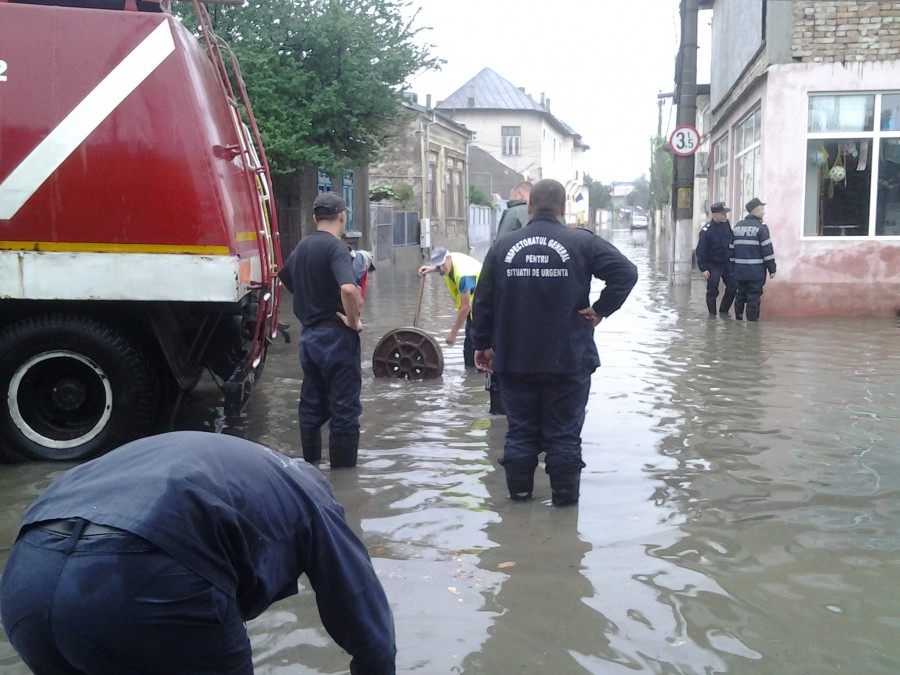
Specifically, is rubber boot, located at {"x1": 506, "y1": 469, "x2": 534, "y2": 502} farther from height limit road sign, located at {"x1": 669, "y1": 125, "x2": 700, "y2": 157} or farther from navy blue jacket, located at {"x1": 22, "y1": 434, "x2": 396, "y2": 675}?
height limit road sign, located at {"x1": 669, "y1": 125, "x2": 700, "y2": 157}

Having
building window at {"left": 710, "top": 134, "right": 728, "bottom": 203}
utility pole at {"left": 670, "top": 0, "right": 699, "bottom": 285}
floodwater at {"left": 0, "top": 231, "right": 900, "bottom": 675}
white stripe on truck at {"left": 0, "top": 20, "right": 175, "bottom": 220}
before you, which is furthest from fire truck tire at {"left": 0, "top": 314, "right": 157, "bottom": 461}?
building window at {"left": 710, "top": 134, "right": 728, "bottom": 203}

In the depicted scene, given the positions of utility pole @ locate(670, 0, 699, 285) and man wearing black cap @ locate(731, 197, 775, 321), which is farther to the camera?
utility pole @ locate(670, 0, 699, 285)

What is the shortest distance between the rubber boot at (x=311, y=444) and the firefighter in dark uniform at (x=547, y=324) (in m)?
1.39

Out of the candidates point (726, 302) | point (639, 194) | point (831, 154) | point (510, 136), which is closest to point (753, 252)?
point (726, 302)

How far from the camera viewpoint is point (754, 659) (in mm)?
3506

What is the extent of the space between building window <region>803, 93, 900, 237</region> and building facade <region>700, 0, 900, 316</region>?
0.05 ft

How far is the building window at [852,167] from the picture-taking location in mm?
14289

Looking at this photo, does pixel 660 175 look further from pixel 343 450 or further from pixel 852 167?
pixel 343 450

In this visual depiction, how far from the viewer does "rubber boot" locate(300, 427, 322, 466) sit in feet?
19.8

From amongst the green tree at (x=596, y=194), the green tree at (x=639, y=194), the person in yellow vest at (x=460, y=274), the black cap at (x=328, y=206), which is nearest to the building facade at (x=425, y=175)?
the person in yellow vest at (x=460, y=274)

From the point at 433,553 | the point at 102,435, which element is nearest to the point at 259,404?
the point at 102,435

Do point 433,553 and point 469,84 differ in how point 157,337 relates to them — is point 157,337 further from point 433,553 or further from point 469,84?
point 469,84

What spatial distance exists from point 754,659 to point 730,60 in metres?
18.7

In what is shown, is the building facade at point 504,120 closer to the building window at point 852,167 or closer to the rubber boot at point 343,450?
the building window at point 852,167
